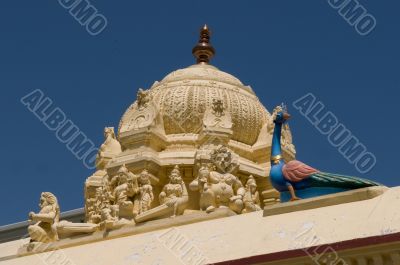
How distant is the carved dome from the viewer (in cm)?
2366

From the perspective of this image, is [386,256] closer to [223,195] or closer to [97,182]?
[223,195]

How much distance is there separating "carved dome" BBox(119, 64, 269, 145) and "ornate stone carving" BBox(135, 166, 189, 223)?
3194 millimetres

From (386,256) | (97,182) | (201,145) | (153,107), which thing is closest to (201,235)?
(386,256)

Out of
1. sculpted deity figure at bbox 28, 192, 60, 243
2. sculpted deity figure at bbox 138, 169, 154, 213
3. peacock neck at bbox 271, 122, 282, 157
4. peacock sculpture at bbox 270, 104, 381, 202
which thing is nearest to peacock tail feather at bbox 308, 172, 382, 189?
peacock sculpture at bbox 270, 104, 381, 202

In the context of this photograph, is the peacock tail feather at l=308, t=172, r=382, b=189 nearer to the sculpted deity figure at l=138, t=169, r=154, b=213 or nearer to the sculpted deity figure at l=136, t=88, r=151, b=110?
the sculpted deity figure at l=138, t=169, r=154, b=213

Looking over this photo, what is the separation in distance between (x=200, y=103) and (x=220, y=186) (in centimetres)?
580

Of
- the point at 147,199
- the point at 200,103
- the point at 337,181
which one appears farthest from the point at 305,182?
the point at 200,103

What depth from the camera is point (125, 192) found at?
19766 mm

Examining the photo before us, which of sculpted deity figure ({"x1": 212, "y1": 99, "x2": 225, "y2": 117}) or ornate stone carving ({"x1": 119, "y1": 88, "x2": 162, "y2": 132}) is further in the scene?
ornate stone carving ({"x1": 119, "y1": 88, "x2": 162, "y2": 132})

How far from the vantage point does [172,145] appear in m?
23.0

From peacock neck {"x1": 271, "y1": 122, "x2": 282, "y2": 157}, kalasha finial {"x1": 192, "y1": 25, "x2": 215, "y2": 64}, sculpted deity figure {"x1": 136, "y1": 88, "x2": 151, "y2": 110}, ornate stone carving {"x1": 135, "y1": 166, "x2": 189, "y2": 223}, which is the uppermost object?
kalasha finial {"x1": 192, "y1": 25, "x2": 215, "y2": 64}

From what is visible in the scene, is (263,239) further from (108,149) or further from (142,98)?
(108,149)

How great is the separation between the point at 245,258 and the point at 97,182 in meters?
10.7

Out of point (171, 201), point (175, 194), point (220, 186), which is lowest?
point (171, 201)
